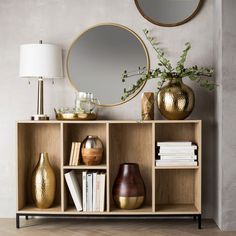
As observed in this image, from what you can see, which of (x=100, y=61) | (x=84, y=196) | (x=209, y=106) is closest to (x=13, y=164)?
(x=84, y=196)

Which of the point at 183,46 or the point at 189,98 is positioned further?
the point at 183,46

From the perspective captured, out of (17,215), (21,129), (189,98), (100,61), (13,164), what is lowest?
(17,215)

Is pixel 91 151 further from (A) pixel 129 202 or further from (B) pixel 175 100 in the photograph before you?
(B) pixel 175 100

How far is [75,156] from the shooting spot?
3.73 metres

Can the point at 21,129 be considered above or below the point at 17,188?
above

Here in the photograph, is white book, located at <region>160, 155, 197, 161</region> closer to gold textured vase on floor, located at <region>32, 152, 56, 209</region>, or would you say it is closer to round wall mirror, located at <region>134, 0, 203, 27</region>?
gold textured vase on floor, located at <region>32, 152, 56, 209</region>

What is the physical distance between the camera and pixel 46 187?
12.3 ft

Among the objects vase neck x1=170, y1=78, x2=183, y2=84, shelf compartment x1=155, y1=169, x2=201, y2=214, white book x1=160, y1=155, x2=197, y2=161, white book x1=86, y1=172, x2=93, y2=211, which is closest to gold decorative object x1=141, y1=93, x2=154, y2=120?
vase neck x1=170, y1=78, x2=183, y2=84

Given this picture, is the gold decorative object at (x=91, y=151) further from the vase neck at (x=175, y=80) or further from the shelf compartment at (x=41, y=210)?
the vase neck at (x=175, y=80)

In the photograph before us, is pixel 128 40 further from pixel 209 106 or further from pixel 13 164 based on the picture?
pixel 13 164

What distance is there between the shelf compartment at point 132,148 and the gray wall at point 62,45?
0.10m

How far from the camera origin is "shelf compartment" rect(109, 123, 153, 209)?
3.94 metres

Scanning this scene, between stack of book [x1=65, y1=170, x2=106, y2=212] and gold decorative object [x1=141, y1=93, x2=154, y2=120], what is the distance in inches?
21.1

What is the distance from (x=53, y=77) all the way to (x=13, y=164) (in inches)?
31.5
